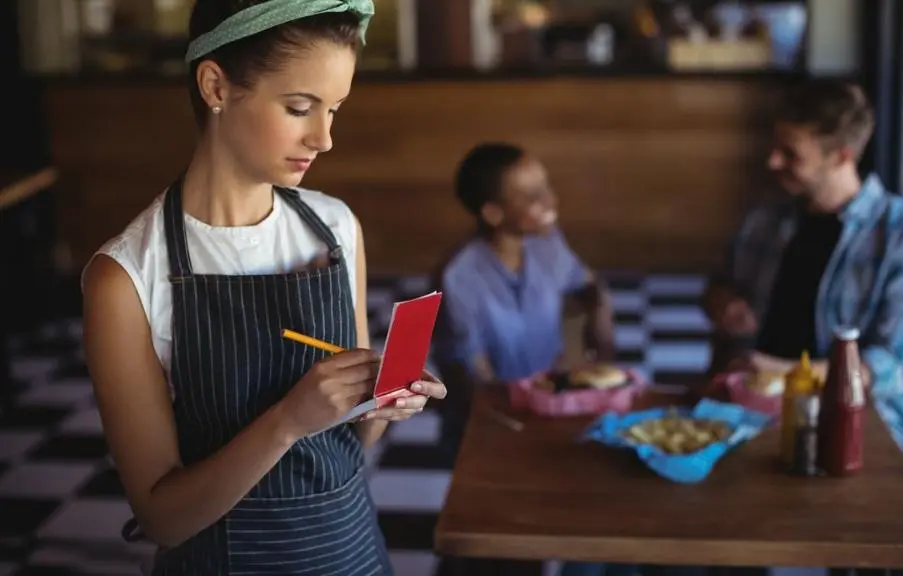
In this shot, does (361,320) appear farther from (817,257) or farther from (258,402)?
(817,257)

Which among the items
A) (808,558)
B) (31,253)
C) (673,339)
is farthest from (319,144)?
(31,253)

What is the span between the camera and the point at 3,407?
4.88 meters

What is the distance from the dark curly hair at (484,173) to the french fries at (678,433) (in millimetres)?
949

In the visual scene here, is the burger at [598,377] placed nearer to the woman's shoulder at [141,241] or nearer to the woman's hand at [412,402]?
the woman's hand at [412,402]

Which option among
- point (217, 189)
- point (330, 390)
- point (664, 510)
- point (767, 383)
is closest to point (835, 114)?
point (767, 383)

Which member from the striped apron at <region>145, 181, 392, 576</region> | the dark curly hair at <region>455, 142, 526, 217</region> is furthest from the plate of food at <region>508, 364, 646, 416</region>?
the striped apron at <region>145, 181, 392, 576</region>

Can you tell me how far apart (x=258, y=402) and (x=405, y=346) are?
0.26m

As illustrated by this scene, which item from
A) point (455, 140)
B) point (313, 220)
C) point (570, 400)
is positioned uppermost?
point (313, 220)

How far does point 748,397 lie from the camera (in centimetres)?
244

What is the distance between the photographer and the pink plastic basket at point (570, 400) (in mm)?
2451

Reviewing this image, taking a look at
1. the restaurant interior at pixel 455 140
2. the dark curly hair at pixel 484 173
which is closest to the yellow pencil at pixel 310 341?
the dark curly hair at pixel 484 173

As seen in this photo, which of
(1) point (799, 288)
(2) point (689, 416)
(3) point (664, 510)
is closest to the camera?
(3) point (664, 510)

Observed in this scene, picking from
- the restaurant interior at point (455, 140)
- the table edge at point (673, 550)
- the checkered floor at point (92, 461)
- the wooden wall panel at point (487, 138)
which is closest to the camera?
the table edge at point (673, 550)

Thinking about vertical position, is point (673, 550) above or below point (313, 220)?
below
